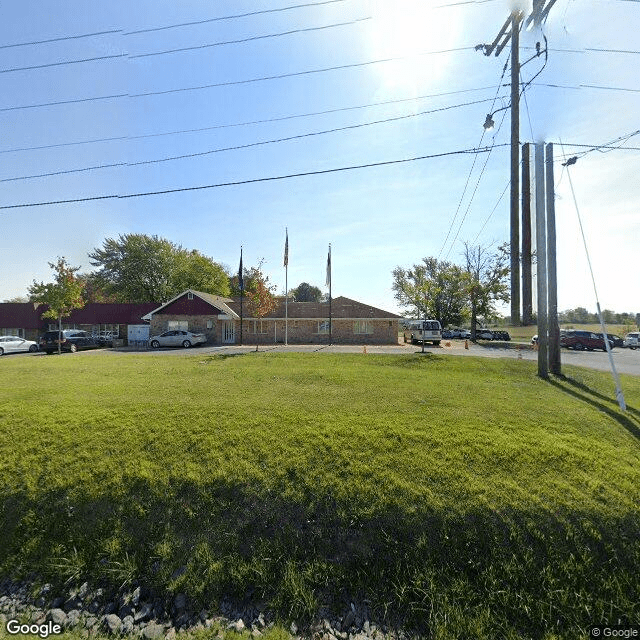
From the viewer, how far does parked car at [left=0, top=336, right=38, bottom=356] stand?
78.9ft

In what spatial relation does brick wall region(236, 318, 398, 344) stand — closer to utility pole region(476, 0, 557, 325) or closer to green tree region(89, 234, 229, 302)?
green tree region(89, 234, 229, 302)

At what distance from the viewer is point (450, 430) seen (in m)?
5.91

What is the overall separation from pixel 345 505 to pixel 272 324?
2819 cm

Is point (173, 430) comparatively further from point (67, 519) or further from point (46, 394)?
point (46, 394)

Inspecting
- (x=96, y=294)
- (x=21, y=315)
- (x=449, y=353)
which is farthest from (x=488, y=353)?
(x=96, y=294)

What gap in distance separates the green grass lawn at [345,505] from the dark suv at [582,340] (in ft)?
84.7

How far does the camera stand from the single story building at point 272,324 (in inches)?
1226

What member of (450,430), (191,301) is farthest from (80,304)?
(450,430)

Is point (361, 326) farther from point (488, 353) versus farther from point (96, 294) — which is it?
point (96, 294)

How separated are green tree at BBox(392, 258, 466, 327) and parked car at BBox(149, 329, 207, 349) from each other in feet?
65.7

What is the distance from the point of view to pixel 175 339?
93.5 ft

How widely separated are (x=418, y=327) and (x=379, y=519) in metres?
28.2

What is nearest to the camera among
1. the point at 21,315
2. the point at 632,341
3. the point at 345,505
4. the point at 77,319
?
the point at 345,505

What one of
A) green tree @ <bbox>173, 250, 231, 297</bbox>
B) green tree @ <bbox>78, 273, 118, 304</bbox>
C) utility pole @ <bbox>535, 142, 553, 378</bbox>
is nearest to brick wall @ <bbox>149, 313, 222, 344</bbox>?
green tree @ <bbox>173, 250, 231, 297</bbox>
